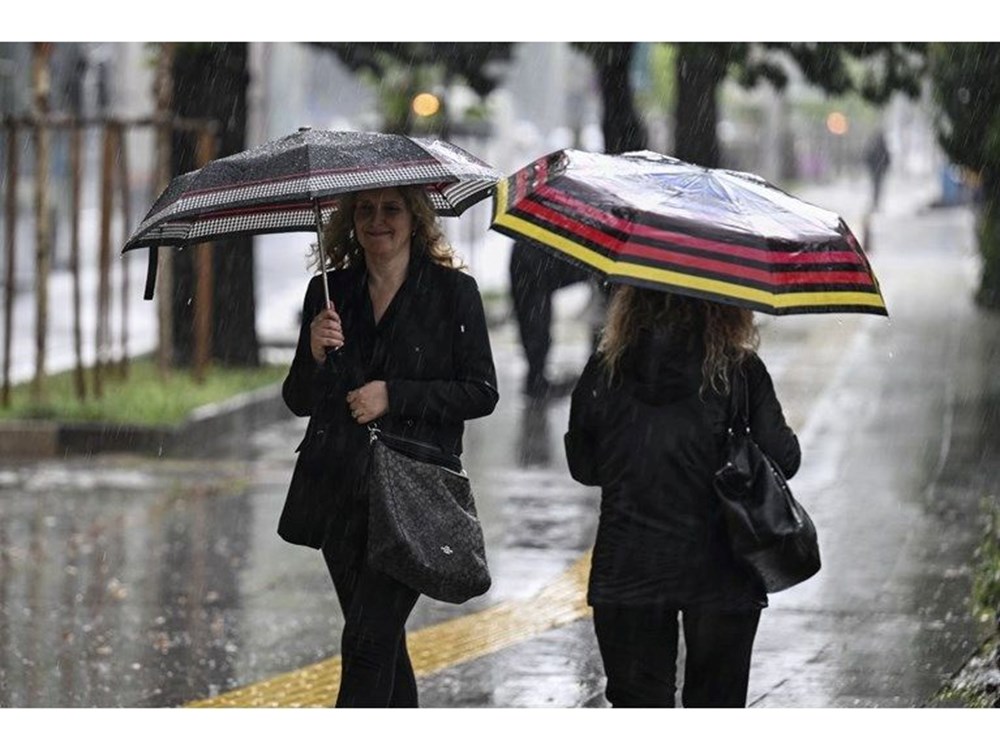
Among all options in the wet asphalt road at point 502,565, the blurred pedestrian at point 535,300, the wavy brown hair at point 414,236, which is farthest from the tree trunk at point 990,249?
the wavy brown hair at point 414,236

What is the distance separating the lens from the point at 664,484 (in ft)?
15.6

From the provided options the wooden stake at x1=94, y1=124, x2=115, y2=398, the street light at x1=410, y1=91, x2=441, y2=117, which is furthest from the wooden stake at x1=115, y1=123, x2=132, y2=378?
the street light at x1=410, y1=91, x2=441, y2=117

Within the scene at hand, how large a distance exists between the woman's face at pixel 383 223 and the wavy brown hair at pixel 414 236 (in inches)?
1.1

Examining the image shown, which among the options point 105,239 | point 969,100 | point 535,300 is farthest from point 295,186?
point 969,100

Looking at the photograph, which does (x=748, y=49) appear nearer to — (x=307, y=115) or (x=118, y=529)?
(x=118, y=529)

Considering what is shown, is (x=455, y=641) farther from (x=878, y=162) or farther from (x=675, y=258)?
(x=878, y=162)

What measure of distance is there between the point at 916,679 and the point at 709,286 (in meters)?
2.76

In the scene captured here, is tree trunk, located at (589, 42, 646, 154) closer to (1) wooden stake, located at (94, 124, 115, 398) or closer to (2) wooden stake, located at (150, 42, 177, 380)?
(2) wooden stake, located at (150, 42, 177, 380)

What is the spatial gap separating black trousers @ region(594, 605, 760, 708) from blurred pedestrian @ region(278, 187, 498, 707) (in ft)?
1.98

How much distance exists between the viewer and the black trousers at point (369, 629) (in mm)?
5113

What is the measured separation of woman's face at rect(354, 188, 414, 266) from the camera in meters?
5.16

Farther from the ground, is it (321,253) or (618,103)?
(321,253)

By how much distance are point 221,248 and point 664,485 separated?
11619 mm
